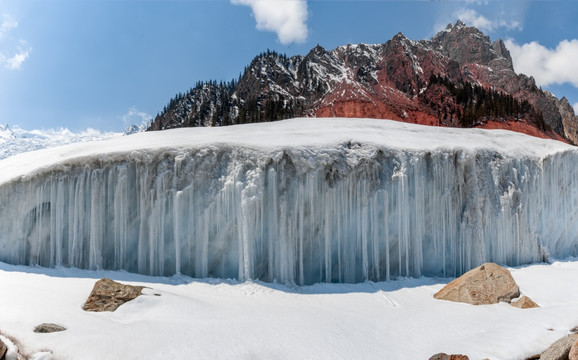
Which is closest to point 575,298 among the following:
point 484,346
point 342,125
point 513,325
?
point 513,325

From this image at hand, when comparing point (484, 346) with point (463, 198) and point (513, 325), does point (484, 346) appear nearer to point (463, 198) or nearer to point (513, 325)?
point (513, 325)

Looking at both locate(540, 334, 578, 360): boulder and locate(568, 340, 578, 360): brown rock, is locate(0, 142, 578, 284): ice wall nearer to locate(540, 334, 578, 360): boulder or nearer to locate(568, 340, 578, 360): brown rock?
locate(540, 334, 578, 360): boulder

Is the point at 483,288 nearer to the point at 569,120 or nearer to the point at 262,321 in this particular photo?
the point at 262,321

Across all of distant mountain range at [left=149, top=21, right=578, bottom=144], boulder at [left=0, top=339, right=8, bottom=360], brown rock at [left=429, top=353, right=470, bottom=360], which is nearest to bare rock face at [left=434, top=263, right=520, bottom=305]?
brown rock at [left=429, top=353, right=470, bottom=360]

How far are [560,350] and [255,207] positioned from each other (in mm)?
6176

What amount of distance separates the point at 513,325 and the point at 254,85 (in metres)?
75.4

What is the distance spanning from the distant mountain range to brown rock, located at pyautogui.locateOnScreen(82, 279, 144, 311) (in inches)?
1607

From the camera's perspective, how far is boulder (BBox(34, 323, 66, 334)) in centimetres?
473

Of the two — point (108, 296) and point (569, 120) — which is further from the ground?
point (569, 120)

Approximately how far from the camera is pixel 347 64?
74.6 meters

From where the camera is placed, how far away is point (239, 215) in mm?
7953

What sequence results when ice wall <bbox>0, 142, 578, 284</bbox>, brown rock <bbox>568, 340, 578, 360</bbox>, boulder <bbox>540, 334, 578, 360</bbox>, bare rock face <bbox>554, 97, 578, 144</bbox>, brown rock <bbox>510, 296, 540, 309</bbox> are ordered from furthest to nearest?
bare rock face <bbox>554, 97, 578, 144</bbox> < ice wall <bbox>0, 142, 578, 284</bbox> < brown rock <bbox>510, 296, 540, 309</bbox> < boulder <bbox>540, 334, 578, 360</bbox> < brown rock <bbox>568, 340, 578, 360</bbox>

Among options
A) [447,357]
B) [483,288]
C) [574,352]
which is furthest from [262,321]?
[483,288]

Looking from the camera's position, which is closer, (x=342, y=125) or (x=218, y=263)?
(x=218, y=263)
